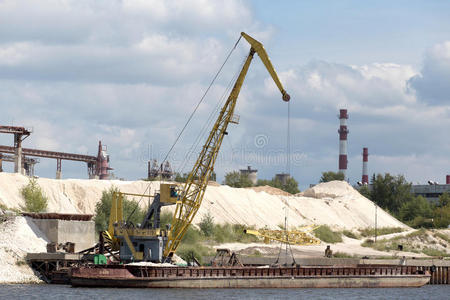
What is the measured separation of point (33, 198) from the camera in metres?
89.7

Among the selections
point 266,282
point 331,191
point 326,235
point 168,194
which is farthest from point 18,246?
point 331,191

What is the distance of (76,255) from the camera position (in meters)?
65.2

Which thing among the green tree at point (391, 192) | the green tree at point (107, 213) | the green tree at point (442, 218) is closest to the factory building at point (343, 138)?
the green tree at point (391, 192)

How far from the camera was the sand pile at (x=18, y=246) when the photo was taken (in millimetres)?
62906

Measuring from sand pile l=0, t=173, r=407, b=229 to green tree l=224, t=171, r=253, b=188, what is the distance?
19389 mm

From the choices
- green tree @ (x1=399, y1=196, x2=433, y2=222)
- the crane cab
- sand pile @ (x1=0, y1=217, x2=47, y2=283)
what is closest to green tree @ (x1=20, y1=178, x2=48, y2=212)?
sand pile @ (x1=0, y1=217, x2=47, y2=283)

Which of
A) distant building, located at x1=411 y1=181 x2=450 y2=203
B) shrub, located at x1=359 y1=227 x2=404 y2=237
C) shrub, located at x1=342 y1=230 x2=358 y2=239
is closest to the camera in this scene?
shrub, located at x1=342 y1=230 x2=358 y2=239

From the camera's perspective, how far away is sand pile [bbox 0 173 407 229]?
98.4 m

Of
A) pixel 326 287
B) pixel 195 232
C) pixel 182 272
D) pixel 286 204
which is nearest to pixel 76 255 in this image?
pixel 182 272

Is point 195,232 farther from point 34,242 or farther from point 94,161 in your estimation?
point 94,161

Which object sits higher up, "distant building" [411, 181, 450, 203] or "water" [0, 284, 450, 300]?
"distant building" [411, 181, 450, 203]

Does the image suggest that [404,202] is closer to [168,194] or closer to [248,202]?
[248,202]

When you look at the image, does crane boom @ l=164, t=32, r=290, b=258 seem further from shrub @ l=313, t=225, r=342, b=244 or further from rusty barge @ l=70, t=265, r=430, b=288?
shrub @ l=313, t=225, r=342, b=244

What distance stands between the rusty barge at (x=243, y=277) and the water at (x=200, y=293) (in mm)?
844
